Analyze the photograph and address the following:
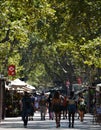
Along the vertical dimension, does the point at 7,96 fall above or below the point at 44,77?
below

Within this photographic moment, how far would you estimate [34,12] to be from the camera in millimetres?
25031

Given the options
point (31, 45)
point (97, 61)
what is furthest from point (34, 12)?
point (31, 45)

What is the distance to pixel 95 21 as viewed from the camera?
34938 mm

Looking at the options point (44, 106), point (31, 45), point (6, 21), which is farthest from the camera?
point (31, 45)

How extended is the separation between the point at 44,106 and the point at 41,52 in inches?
1593

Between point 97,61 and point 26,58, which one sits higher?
point 26,58

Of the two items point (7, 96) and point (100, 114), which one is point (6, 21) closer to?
point (100, 114)

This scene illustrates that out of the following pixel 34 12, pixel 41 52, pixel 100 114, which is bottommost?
pixel 100 114

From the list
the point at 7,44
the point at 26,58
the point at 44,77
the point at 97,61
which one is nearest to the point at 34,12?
the point at 97,61

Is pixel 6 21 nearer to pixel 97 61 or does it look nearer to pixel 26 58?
pixel 97 61

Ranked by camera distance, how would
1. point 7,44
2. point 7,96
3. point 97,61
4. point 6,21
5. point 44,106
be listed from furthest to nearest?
point 7,44
point 97,61
point 7,96
point 44,106
point 6,21

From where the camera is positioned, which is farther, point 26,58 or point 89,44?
point 26,58

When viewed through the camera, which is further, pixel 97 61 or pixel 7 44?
pixel 7 44

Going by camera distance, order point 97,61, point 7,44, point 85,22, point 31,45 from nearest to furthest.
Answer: point 85,22 → point 97,61 → point 7,44 → point 31,45
